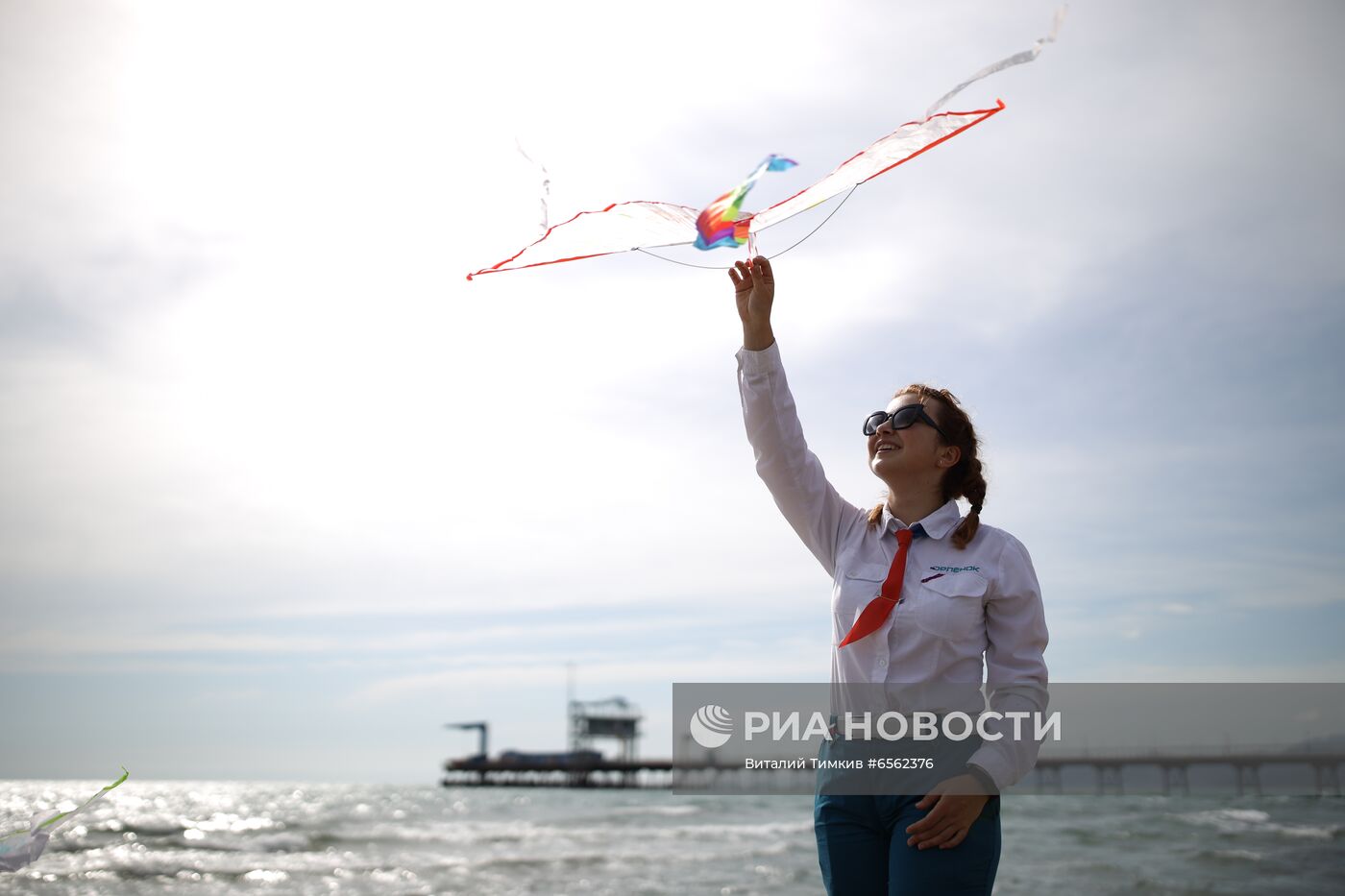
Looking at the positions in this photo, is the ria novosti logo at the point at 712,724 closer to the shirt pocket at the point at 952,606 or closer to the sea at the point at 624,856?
the shirt pocket at the point at 952,606

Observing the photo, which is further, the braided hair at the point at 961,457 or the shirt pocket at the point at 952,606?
the braided hair at the point at 961,457

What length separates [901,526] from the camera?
2.65 m

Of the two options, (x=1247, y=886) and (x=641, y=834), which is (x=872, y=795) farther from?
(x=641, y=834)

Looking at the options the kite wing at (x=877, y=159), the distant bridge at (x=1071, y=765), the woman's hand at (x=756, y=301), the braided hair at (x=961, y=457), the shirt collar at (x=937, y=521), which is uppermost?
the kite wing at (x=877, y=159)

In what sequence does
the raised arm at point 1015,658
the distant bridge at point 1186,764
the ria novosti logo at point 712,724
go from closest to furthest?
→ 1. the raised arm at point 1015,658
2. the ria novosti logo at point 712,724
3. the distant bridge at point 1186,764

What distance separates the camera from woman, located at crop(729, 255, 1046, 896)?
7.57 feet

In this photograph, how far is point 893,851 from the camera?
2.32 metres

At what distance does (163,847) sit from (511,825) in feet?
31.3

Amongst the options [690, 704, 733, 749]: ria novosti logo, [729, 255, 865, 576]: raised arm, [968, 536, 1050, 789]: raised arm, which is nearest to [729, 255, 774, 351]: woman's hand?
[729, 255, 865, 576]: raised arm

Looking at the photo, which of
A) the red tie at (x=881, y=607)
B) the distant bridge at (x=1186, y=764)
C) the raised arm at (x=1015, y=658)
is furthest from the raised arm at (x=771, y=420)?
the distant bridge at (x=1186, y=764)

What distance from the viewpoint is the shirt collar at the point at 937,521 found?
2.61 metres

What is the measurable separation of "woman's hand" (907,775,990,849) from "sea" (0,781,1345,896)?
37.3 ft

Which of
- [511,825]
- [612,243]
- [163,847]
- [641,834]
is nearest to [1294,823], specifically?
[641,834]

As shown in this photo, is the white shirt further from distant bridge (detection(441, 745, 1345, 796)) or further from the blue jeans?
distant bridge (detection(441, 745, 1345, 796))
